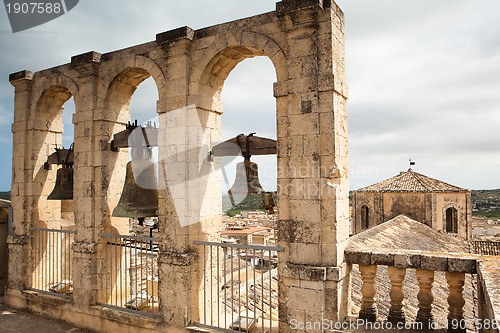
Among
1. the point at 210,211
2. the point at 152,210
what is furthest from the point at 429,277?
the point at 152,210

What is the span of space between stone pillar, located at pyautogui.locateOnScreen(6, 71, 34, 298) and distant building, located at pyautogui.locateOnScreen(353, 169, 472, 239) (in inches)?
763

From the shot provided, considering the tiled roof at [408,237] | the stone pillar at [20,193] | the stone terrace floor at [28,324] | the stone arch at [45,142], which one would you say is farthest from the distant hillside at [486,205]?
Result: the stone pillar at [20,193]

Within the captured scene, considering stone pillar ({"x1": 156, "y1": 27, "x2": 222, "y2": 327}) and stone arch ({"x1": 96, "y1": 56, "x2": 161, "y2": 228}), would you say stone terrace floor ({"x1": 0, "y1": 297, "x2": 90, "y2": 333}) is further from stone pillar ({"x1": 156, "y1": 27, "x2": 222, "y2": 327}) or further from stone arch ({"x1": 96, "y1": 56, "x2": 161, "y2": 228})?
stone pillar ({"x1": 156, "y1": 27, "x2": 222, "y2": 327})

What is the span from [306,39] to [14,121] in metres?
6.21

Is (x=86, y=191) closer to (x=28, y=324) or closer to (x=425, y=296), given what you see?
(x=28, y=324)

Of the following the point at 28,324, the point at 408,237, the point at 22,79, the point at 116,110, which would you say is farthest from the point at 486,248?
the point at 22,79

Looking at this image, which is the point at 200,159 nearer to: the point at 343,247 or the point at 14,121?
the point at 343,247

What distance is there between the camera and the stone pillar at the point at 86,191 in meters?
5.55

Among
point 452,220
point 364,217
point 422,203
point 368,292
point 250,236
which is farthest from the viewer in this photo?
point 250,236

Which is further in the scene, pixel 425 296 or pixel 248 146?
pixel 248 146

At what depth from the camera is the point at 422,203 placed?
67.3ft

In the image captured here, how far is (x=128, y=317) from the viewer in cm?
504

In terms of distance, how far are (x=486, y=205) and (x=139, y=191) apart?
102952 mm

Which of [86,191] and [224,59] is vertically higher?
[224,59]
